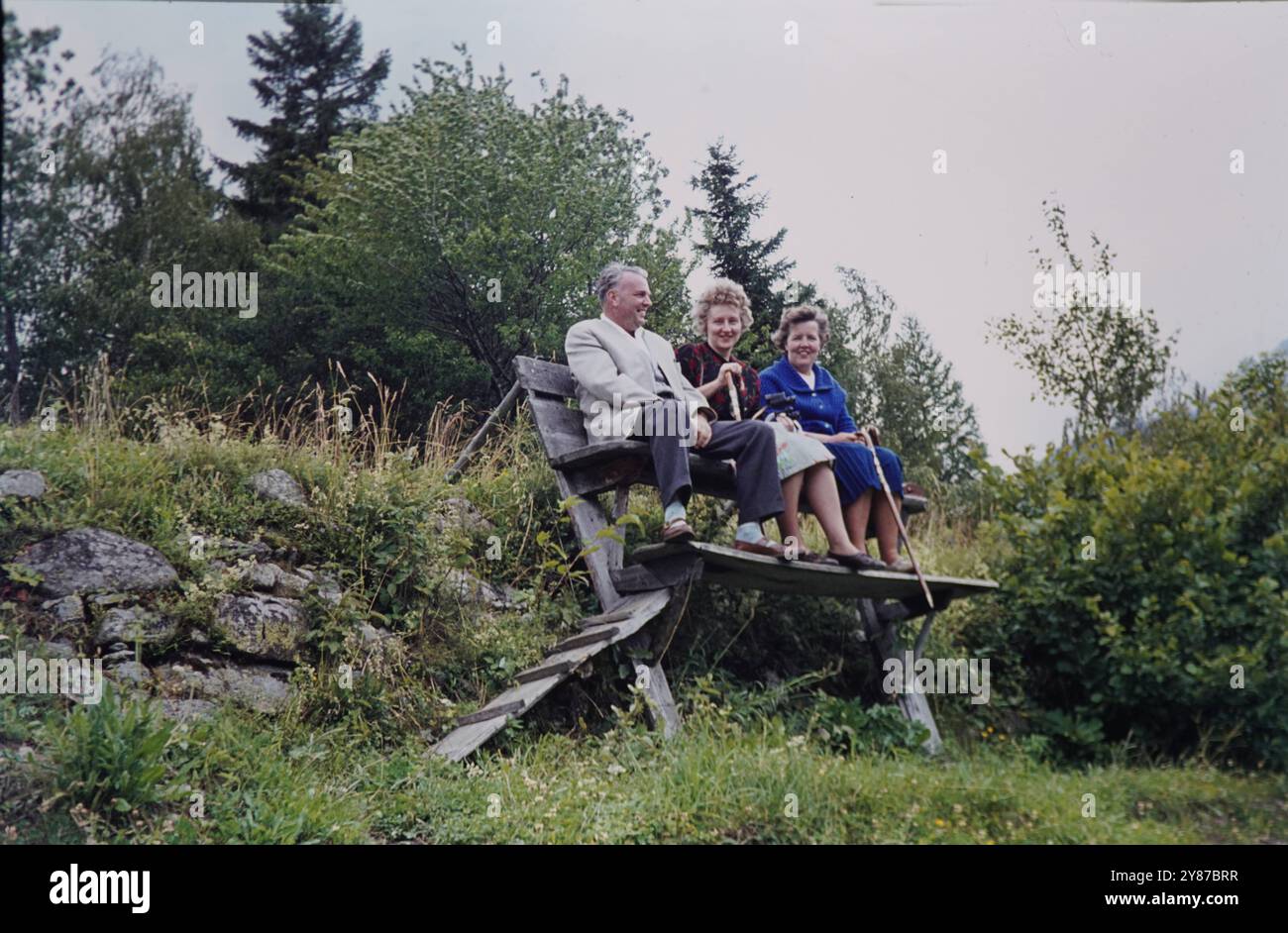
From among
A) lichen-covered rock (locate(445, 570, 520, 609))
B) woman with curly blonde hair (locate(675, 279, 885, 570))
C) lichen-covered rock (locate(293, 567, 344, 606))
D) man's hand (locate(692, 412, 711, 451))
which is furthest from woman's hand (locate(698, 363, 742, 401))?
lichen-covered rock (locate(293, 567, 344, 606))

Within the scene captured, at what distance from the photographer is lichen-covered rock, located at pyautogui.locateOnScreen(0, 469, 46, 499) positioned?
4.58 meters

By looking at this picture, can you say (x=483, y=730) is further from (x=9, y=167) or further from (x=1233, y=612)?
(x=9, y=167)

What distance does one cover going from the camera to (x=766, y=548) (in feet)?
14.9

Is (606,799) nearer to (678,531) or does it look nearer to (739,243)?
(678,531)

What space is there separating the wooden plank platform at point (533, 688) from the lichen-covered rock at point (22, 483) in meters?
1.88

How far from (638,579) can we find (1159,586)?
236cm

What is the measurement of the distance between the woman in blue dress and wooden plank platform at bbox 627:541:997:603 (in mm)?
156

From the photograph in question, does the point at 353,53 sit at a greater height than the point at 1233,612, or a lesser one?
greater

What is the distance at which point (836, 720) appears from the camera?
503cm

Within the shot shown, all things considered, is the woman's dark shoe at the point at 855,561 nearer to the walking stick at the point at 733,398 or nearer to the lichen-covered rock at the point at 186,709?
the walking stick at the point at 733,398

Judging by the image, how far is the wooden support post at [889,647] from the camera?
5.27m
